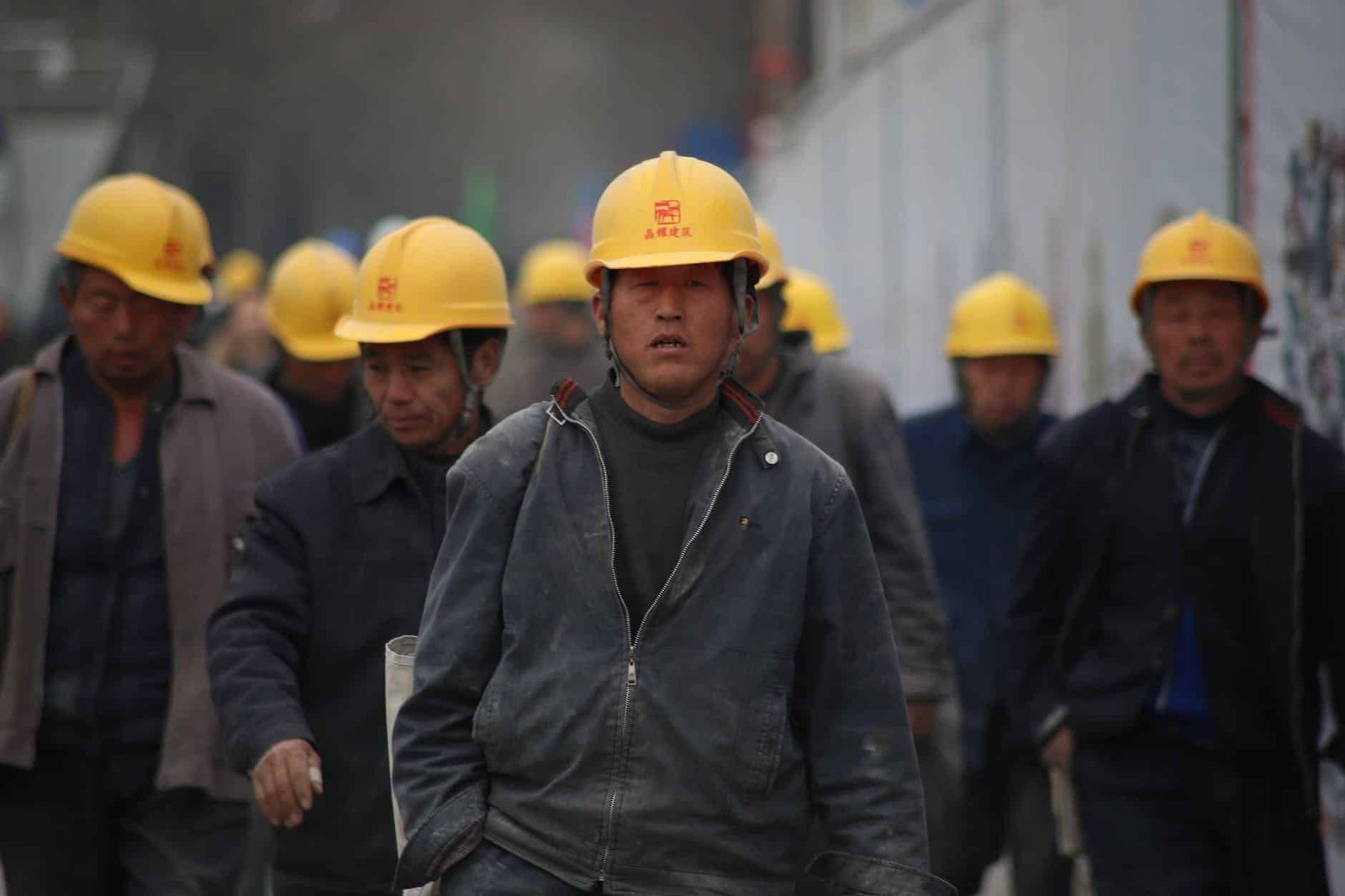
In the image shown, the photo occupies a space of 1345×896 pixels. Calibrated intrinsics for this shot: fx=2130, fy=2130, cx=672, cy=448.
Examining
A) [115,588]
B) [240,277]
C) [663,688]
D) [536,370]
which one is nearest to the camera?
[663,688]

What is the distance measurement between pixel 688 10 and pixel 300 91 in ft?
32.3

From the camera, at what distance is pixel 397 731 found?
3.70 m

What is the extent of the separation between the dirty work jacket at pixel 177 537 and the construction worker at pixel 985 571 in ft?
8.28

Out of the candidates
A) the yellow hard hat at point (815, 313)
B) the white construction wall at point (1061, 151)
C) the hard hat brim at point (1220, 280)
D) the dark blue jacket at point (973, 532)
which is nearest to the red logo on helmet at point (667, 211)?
the hard hat brim at point (1220, 280)

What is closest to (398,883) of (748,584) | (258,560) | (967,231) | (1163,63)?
(748,584)

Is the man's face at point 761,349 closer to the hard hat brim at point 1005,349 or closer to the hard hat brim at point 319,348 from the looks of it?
the hard hat brim at point 1005,349

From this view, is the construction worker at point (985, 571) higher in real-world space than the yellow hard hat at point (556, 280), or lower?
lower

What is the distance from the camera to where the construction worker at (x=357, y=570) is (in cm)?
477

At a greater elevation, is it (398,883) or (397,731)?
(397,731)

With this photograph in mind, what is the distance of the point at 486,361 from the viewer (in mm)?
5152

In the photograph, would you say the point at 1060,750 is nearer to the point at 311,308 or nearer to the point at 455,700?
the point at 455,700

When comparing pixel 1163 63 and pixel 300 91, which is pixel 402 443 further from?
pixel 300 91

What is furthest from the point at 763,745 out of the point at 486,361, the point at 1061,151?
the point at 1061,151

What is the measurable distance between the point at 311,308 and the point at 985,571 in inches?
111
